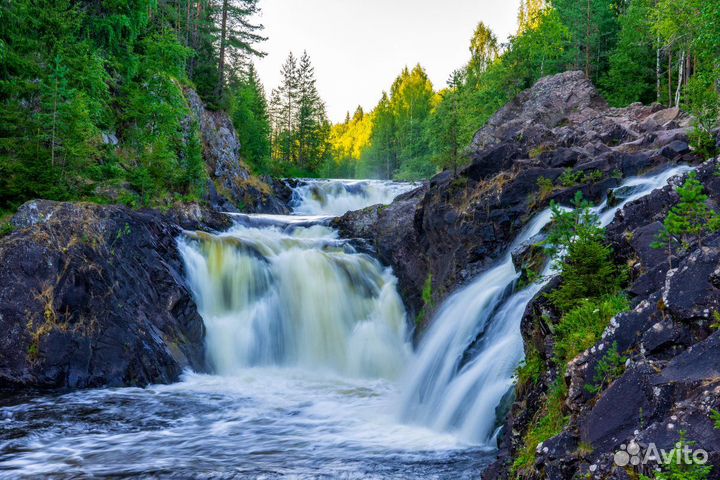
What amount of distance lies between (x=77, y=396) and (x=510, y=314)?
8637 mm

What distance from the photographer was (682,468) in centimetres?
298

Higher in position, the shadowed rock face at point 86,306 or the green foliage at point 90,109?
the green foliage at point 90,109

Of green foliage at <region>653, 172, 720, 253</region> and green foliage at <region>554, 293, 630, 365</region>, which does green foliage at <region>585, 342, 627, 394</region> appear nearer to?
green foliage at <region>554, 293, 630, 365</region>

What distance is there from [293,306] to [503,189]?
7284mm

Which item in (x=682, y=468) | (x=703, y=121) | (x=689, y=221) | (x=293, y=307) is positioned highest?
(x=703, y=121)

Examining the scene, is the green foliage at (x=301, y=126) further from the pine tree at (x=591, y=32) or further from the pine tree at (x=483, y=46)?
the pine tree at (x=591, y=32)

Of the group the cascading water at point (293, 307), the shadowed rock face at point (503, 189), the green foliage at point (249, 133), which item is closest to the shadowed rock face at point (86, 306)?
the cascading water at point (293, 307)

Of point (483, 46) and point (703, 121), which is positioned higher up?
point (483, 46)

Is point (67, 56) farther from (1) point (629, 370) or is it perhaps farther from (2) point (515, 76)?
(2) point (515, 76)

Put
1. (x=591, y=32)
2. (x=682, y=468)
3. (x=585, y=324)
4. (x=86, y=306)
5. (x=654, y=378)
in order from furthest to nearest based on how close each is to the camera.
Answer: (x=591, y=32) < (x=86, y=306) < (x=585, y=324) < (x=654, y=378) < (x=682, y=468)

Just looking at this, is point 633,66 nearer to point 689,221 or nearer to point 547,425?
point 689,221

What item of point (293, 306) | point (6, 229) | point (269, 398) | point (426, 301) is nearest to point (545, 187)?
point (426, 301)

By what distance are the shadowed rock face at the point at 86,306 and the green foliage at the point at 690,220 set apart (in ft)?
34.6

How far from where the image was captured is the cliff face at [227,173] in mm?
27281
